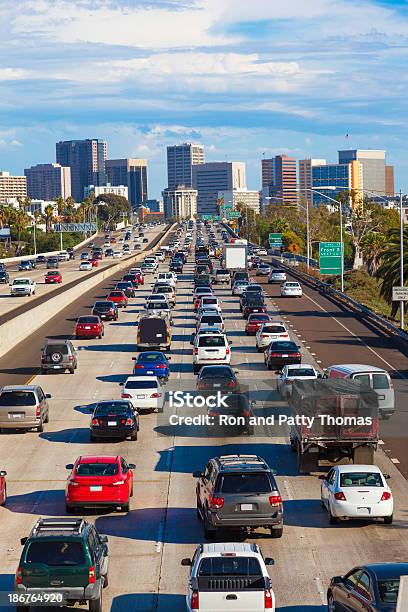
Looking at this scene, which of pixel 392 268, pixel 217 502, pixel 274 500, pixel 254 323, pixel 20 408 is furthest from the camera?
pixel 392 268

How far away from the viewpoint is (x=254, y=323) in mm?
65438

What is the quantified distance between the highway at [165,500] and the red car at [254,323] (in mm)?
11049

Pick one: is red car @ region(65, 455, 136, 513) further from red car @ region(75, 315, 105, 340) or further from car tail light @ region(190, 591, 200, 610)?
red car @ region(75, 315, 105, 340)

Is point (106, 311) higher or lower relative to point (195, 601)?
lower

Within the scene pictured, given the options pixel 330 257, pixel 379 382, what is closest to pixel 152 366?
pixel 379 382

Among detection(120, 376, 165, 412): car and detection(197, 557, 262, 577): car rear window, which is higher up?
detection(197, 557, 262, 577): car rear window

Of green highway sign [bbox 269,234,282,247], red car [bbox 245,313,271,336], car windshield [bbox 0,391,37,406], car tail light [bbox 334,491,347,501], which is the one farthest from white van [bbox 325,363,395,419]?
green highway sign [bbox 269,234,282,247]

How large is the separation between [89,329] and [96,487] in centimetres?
3928

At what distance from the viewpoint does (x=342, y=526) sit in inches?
979

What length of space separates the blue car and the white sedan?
20.1 meters

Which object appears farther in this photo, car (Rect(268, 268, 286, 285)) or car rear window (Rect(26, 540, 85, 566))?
car (Rect(268, 268, 286, 285))

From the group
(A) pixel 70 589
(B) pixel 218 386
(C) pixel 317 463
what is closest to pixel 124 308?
(B) pixel 218 386

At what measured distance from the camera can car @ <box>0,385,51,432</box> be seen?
36625mm

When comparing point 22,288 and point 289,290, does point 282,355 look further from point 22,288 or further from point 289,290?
point 22,288
